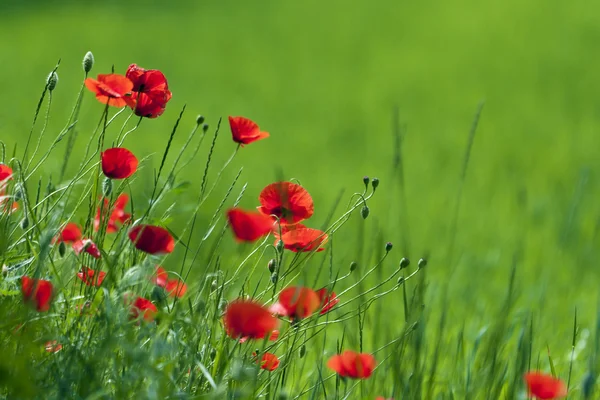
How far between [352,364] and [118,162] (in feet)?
1.80

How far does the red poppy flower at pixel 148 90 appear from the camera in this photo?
157cm

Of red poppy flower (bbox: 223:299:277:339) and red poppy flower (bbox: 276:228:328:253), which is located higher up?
red poppy flower (bbox: 276:228:328:253)

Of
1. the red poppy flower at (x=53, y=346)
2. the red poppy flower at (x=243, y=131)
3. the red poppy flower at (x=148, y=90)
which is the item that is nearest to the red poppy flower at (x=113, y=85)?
the red poppy flower at (x=148, y=90)

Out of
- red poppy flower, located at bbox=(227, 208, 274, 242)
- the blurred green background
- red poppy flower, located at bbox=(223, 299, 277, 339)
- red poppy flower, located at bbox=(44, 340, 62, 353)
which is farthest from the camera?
the blurred green background


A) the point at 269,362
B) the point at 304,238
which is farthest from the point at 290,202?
the point at 269,362

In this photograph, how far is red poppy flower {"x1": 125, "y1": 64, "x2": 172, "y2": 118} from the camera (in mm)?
1571

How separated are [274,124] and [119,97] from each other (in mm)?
5011

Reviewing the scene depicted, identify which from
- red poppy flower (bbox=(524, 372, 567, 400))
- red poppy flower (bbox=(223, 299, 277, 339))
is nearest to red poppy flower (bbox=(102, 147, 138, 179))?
red poppy flower (bbox=(223, 299, 277, 339))

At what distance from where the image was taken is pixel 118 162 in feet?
4.92

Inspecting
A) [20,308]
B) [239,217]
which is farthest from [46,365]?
[239,217]

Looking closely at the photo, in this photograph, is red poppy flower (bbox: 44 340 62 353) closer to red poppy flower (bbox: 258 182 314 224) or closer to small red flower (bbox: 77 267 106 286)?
small red flower (bbox: 77 267 106 286)

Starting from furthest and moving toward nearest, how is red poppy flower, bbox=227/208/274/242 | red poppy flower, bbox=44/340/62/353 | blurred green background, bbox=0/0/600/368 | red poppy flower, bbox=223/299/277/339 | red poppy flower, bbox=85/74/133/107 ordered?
blurred green background, bbox=0/0/600/368, red poppy flower, bbox=85/74/133/107, red poppy flower, bbox=44/340/62/353, red poppy flower, bbox=227/208/274/242, red poppy flower, bbox=223/299/277/339

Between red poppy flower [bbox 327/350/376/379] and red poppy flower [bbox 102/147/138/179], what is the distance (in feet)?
1.67

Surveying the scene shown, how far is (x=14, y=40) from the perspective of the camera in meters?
8.51
